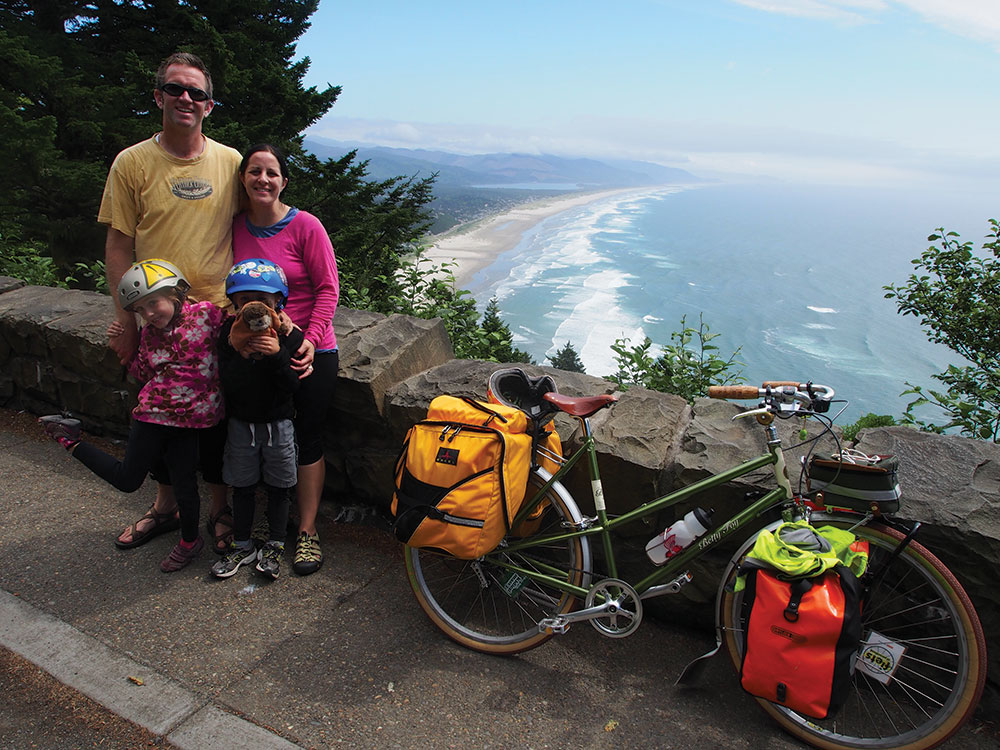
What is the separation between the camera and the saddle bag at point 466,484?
236cm

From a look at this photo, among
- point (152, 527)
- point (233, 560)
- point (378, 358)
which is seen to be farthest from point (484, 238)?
point (233, 560)

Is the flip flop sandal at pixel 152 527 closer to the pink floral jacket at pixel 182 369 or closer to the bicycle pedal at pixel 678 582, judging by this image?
the pink floral jacket at pixel 182 369

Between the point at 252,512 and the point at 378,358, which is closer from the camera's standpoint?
the point at 252,512

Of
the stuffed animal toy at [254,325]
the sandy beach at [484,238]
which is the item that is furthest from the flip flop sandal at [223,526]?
the sandy beach at [484,238]

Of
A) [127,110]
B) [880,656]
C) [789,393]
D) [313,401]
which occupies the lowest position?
[880,656]

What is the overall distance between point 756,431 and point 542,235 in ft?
324

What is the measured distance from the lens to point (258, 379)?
8.89 ft

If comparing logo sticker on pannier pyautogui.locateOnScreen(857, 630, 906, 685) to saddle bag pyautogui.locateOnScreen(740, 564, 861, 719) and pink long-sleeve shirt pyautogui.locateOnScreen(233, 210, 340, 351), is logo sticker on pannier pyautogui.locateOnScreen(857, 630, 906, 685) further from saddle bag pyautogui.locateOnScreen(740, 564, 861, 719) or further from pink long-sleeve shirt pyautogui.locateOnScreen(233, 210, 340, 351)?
pink long-sleeve shirt pyautogui.locateOnScreen(233, 210, 340, 351)

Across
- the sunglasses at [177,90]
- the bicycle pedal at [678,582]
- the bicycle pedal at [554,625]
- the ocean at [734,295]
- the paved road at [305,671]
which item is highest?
the sunglasses at [177,90]

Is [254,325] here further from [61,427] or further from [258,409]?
[61,427]

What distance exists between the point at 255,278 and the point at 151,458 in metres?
0.99

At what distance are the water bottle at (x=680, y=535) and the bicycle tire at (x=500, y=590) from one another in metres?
0.26

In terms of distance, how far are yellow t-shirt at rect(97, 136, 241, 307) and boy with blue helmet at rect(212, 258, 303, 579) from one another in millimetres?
285

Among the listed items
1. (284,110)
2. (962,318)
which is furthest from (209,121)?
(962,318)
